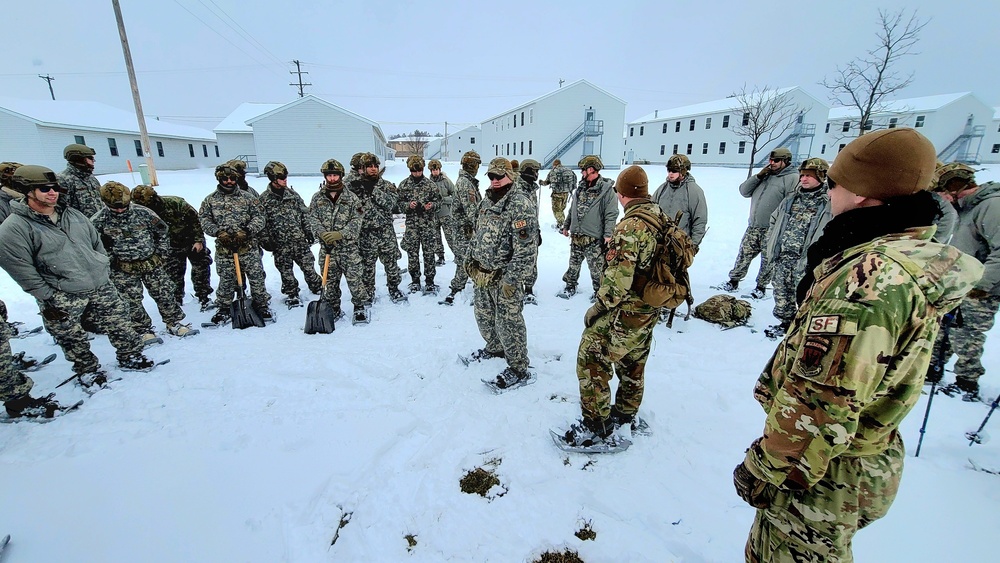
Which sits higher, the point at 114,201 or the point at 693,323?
the point at 114,201

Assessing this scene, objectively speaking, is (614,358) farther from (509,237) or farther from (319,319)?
(319,319)

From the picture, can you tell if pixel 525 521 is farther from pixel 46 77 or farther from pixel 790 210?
pixel 46 77

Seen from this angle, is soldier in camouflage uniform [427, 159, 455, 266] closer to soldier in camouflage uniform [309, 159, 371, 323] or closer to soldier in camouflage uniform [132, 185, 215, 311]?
soldier in camouflage uniform [309, 159, 371, 323]

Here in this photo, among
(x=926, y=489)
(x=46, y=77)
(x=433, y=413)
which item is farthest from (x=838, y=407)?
(x=46, y=77)

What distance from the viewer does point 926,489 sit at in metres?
2.77

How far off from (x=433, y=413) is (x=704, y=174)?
26980 millimetres

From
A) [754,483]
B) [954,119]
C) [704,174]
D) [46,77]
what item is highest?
[46,77]

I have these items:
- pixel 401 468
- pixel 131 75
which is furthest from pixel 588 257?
pixel 131 75

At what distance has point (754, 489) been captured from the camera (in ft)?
5.41

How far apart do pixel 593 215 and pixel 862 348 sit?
531 centimetres

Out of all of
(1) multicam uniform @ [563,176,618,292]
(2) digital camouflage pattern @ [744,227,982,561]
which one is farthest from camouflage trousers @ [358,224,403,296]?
(2) digital camouflage pattern @ [744,227,982,561]

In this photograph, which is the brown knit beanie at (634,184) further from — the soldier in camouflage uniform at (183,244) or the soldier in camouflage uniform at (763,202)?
the soldier in camouflage uniform at (183,244)

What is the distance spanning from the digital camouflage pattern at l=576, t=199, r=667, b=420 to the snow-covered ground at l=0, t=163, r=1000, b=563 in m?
0.48

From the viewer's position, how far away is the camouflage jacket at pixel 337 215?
580 cm
